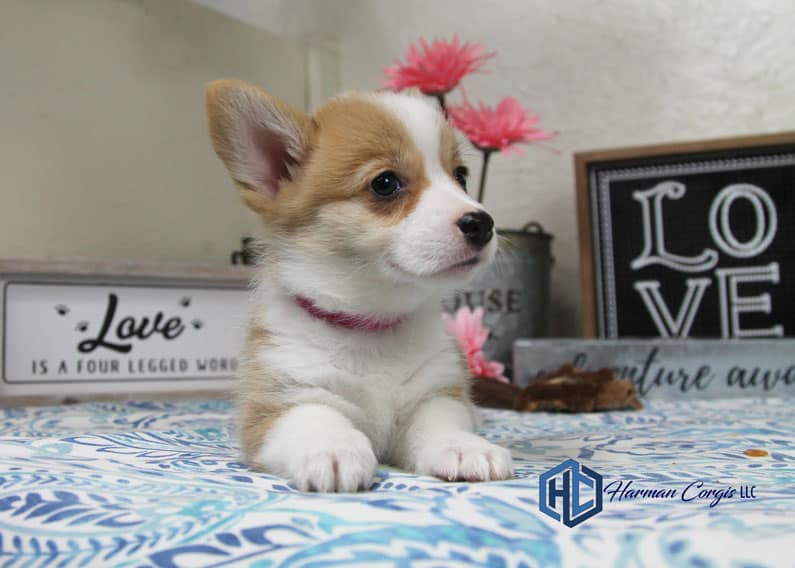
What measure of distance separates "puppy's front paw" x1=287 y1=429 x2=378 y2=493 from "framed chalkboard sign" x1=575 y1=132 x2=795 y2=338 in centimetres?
135

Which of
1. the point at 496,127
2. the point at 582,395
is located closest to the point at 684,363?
the point at 582,395

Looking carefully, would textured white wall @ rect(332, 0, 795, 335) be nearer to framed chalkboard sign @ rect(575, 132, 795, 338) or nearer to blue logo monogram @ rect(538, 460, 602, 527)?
framed chalkboard sign @ rect(575, 132, 795, 338)

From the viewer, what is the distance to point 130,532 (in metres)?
0.64

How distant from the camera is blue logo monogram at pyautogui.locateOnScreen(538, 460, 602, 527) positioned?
2.22 feet

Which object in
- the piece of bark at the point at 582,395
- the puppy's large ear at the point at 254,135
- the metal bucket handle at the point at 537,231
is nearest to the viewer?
the puppy's large ear at the point at 254,135

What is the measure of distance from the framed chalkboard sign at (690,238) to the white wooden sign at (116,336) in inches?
Answer: 38.3

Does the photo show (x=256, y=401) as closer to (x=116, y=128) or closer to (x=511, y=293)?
(x=511, y=293)

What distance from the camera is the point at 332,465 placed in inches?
32.0

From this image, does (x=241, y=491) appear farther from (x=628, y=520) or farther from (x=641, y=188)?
(x=641, y=188)

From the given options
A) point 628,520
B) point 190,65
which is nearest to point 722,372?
point 628,520

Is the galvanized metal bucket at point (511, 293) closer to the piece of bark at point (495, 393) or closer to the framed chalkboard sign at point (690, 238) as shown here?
the framed chalkboard sign at point (690, 238)

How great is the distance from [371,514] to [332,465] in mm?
163

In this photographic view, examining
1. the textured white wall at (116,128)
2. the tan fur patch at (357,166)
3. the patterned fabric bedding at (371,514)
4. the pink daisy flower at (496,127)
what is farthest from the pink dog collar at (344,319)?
the textured white wall at (116,128)

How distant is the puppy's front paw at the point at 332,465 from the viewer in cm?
80
